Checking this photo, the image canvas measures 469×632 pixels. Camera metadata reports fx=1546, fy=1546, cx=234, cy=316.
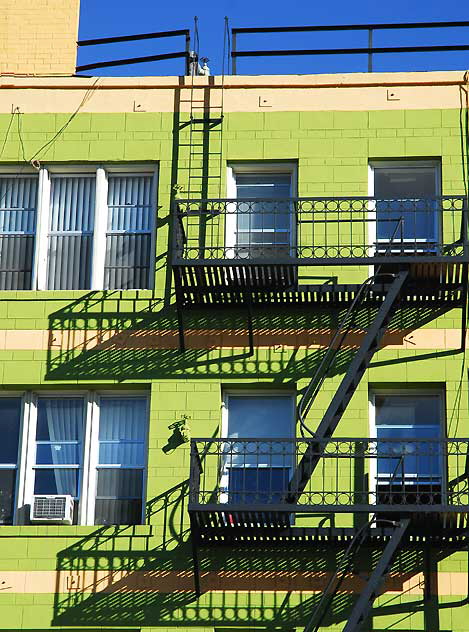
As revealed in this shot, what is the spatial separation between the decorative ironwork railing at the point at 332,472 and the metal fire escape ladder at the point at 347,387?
9cm

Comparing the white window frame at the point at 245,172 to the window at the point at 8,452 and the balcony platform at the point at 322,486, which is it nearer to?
the balcony platform at the point at 322,486

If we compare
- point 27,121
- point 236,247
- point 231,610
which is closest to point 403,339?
point 236,247

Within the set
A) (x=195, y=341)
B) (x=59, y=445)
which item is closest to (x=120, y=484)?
(x=59, y=445)

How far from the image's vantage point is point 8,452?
2278cm

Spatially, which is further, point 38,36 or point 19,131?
point 38,36

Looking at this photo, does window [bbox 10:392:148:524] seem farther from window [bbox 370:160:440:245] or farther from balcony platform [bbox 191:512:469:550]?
window [bbox 370:160:440:245]

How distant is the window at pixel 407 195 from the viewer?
23453mm

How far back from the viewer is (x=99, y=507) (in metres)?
22.4

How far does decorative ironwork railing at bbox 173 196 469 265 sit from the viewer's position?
74.9ft

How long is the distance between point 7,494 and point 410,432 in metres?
5.94

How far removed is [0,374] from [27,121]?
424cm

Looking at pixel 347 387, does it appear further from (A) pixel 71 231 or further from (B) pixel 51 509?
(A) pixel 71 231

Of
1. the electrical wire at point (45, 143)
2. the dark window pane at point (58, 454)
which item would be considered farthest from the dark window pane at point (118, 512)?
the electrical wire at point (45, 143)

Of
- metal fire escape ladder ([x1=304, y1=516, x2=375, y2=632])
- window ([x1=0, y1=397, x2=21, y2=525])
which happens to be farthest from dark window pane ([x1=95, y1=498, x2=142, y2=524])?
metal fire escape ladder ([x1=304, y1=516, x2=375, y2=632])
